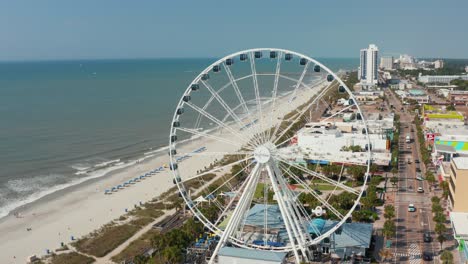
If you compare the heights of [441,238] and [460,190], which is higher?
[460,190]

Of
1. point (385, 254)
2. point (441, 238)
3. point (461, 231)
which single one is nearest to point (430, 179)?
point (441, 238)

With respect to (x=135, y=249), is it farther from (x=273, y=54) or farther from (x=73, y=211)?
(x=273, y=54)

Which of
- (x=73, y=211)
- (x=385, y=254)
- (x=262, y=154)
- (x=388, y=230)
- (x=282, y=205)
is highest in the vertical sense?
(x=262, y=154)

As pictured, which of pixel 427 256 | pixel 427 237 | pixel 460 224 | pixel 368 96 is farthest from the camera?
pixel 368 96

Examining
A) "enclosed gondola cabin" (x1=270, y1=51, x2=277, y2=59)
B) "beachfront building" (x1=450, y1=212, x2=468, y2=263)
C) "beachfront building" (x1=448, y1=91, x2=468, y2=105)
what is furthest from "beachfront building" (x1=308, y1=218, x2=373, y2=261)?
"beachfront building" (x1=448, y1=91, x2=468, y2=105)

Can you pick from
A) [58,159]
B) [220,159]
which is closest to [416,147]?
[220,159]

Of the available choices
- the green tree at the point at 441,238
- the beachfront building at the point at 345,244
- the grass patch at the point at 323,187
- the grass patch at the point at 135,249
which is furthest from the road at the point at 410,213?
the grass patch at the point at 135,249

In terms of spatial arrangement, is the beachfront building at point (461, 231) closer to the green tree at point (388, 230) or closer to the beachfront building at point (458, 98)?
the green tree at point (388, 230)
